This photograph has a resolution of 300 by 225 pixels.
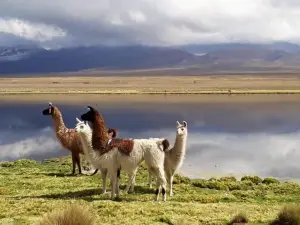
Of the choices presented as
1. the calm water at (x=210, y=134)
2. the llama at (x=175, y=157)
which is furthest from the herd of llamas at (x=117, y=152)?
the calm water at (x=210, y=134)

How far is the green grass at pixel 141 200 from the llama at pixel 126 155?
2.15 ft

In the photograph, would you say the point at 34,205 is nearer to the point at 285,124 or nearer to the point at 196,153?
the point at 196,153

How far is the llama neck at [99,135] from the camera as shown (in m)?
12.0

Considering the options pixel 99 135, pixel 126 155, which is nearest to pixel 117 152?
pixel 126 155

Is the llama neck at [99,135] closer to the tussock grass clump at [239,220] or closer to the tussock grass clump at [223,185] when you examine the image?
the tussock grass clump at [239,220]

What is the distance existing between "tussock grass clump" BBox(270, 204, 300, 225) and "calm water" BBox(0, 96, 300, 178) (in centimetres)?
1118

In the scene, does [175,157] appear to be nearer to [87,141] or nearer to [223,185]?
[87,141]

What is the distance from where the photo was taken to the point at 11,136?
36312mm

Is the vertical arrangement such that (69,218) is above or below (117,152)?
below

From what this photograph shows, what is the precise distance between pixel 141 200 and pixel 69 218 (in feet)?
15.2

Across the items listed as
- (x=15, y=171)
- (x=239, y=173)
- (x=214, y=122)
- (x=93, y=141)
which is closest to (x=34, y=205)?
(x=93, y=141)

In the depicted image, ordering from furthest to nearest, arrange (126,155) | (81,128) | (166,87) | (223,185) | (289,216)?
(166,87) → (223,185) → (81,128) → (126,155) → (289,216)

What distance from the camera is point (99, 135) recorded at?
12.1 m

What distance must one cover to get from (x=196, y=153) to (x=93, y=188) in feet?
47.1
